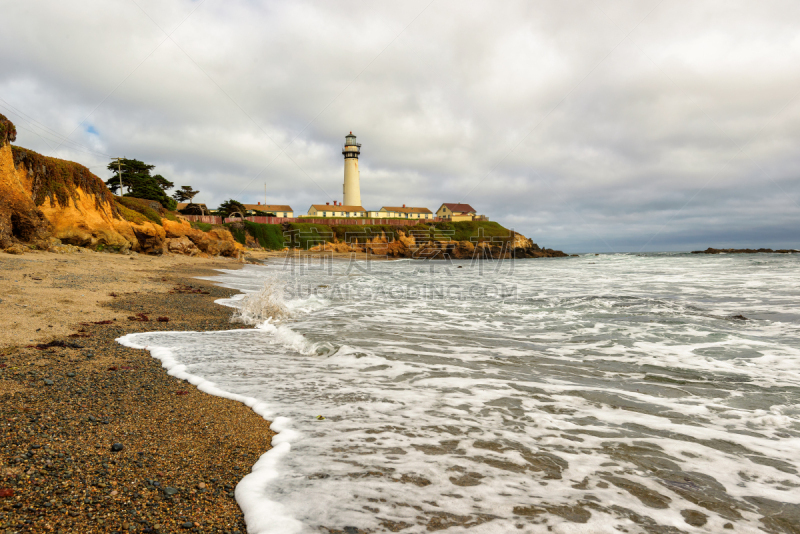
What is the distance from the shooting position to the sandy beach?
84.5 inches

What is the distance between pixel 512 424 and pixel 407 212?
102m

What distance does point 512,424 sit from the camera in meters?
3.86

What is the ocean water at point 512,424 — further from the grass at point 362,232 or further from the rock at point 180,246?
the grass at point 362,232

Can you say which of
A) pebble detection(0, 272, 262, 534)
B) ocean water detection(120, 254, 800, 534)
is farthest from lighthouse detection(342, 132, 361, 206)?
pebble detection(0, 272, 262, 534)

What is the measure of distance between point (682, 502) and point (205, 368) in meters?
5.35

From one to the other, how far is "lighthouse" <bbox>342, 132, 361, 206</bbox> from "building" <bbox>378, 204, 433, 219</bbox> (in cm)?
1191

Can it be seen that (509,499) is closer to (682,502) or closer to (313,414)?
(682,502)

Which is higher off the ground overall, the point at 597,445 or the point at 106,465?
the point at 106,465

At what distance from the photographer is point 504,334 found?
8.28 m

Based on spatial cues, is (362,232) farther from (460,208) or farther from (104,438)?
(104,438)

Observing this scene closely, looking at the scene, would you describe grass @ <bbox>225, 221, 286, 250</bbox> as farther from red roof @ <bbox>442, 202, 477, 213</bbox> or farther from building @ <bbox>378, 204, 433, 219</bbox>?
red roof @ <bbox>442, 202, 477, 213</bbox>

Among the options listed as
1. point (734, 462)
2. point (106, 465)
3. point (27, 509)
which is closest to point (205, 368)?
point (106, 465)

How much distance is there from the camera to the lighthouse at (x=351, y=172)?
278 ft

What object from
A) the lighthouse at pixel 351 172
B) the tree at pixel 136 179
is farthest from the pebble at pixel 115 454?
the lighthouse at pixel 351 172
